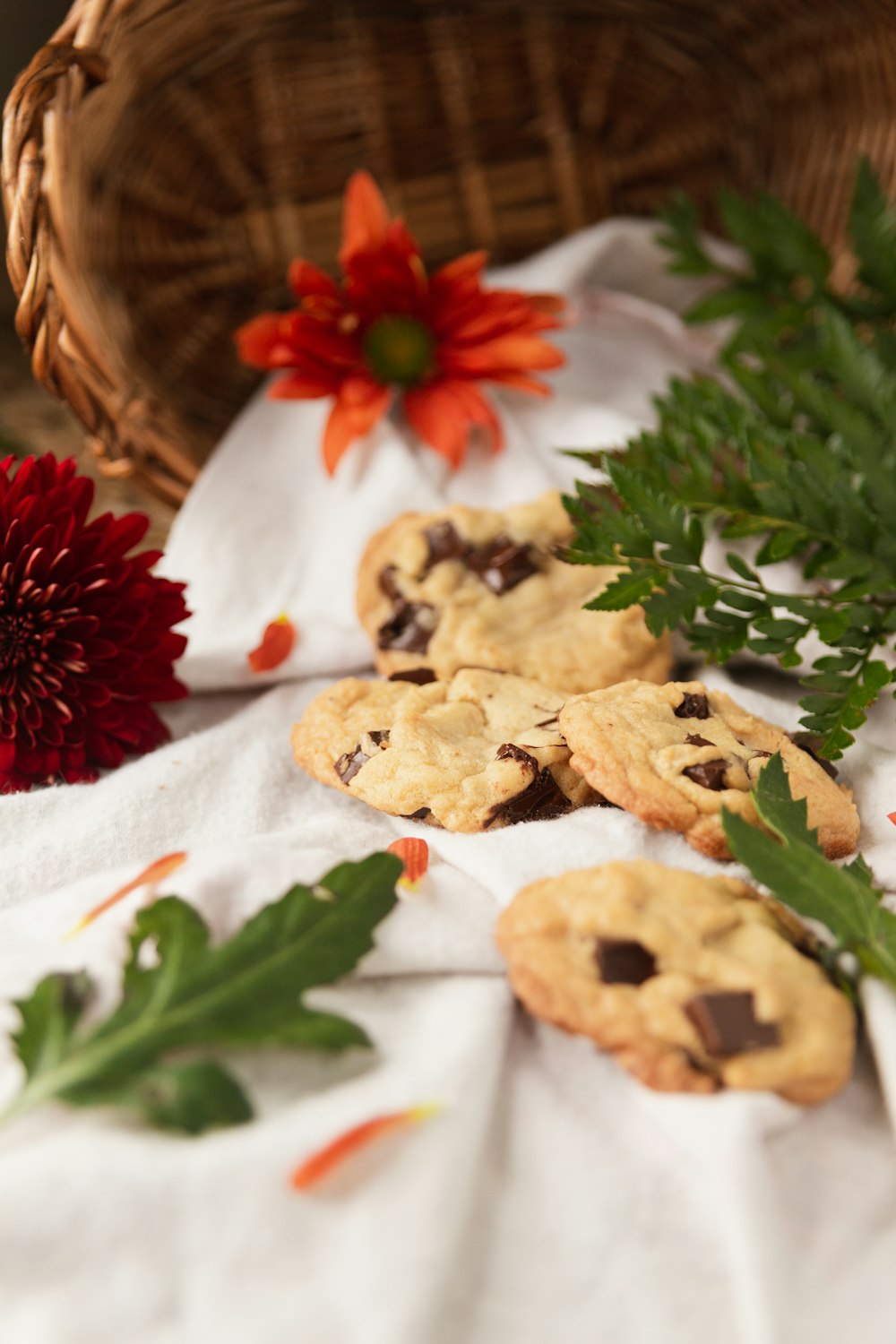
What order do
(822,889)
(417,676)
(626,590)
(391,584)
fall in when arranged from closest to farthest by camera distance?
1. (822,889)
2. (626,590)
3. (417,676)
4. (391,584)

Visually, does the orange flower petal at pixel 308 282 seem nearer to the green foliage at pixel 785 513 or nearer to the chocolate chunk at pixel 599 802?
the green foliage at pixel 785 513

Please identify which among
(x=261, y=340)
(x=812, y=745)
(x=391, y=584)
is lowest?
(x=812, y=745)

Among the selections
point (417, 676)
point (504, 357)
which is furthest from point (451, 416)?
point (417, 676)

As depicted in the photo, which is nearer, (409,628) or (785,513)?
(785,513)

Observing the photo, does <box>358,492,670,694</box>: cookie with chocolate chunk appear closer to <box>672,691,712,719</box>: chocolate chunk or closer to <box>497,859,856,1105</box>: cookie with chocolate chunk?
<box>672,691,712,719</box>: chocolate chunk

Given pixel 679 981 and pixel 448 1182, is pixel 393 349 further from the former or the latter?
pixel 448 1182

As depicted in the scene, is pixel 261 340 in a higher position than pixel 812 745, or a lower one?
higher

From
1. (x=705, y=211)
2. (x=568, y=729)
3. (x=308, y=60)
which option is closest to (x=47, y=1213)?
(x=568, y=729)
